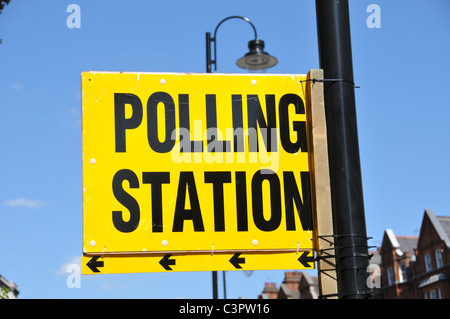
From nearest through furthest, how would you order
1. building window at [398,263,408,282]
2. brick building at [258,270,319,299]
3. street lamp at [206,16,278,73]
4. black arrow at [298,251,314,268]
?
black arrow at [298,251,314,268] < street lamp at [206,16,278,73] < building window at [398,263,408,282] < brick building at [258,270,319,299]

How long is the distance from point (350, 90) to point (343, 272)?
3.64 feet

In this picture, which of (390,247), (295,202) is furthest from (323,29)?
(390,247)

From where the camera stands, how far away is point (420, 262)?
59344 millimetres

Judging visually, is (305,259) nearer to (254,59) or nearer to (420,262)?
(254,59)

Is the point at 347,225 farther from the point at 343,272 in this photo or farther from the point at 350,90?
the point at 350,90

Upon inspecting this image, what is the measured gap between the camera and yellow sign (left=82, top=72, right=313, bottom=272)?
459 centimetres

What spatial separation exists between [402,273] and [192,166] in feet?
200

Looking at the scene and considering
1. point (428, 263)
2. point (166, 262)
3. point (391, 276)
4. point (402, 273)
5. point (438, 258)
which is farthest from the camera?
point (391, 276)

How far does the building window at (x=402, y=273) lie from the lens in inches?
2448

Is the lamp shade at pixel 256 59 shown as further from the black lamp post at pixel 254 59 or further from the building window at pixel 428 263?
the building window at pixel 428 263

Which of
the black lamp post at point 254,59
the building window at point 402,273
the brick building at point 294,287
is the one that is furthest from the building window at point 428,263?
the black lamp post at point 254,59

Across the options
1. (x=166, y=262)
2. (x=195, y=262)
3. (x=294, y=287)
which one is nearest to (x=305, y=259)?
(x=195, y=262)

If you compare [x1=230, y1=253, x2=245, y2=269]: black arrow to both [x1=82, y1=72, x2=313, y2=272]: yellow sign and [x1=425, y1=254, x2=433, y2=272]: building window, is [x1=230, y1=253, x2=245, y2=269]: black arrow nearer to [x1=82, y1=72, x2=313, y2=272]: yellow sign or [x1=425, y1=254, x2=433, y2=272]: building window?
[x1=82, y1=72, x2=313, y2=272]: yellow sign

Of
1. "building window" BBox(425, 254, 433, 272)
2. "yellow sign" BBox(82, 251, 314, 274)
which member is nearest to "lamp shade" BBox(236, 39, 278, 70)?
"yellow sign" BBox(82, 251, 314, 274)
